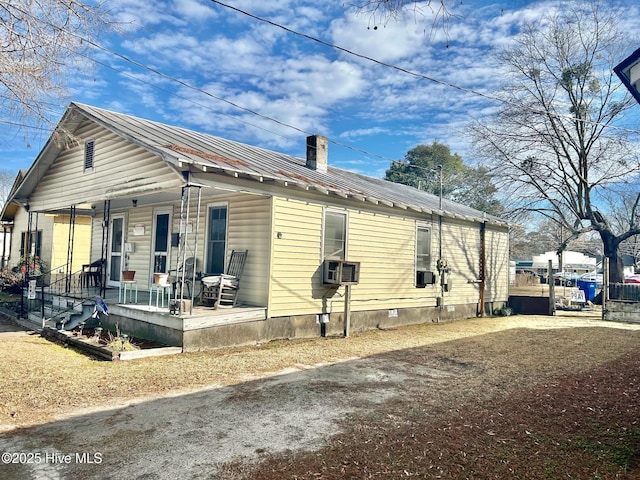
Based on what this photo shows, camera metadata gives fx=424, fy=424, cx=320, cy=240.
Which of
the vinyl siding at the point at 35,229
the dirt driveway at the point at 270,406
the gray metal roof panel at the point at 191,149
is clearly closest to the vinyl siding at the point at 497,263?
the gray metal roof panel at the point at 191,149

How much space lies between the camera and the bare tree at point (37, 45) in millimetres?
5750

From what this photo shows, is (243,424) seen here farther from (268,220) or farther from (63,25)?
(63,25)

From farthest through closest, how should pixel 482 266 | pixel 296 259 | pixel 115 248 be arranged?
pixel 482 266 < pixel 115 248 < pixel 296 259

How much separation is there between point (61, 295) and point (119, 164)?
368 centimetres

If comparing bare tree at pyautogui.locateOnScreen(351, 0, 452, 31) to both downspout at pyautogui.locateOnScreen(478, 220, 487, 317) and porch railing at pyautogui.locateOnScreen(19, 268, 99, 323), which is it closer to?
porch railing at pyautogui.locateOnScreen(19, 268, 99, 323)

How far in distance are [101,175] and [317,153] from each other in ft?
19.1

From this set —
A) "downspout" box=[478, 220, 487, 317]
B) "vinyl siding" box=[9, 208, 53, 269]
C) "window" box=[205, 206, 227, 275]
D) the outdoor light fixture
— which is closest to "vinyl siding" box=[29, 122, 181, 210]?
"window" box=[205, 206, 227, 275]

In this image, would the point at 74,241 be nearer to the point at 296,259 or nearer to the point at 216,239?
the point at 216,239

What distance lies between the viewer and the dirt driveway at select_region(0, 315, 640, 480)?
132 inches

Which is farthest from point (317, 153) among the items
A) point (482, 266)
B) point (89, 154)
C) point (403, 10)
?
point (403, 10)

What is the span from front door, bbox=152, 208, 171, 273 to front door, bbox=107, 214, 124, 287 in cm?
167

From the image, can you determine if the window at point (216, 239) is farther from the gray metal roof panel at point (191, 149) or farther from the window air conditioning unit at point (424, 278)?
the window air conditioning unit at point (424, 278)

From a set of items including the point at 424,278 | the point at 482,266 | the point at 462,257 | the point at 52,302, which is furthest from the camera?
the point at 482,266

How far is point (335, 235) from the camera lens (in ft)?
32.6
